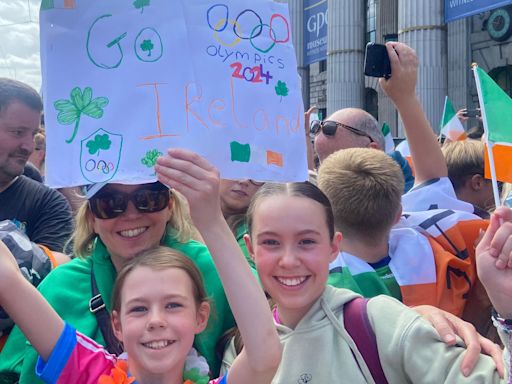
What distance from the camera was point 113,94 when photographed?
5.97 feet

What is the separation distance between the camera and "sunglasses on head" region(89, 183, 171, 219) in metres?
2.26

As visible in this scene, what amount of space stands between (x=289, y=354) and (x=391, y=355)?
0.34 metres

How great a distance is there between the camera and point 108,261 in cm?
247

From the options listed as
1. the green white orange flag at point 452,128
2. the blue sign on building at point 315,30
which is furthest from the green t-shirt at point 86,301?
the blue sign on building at point 315,30

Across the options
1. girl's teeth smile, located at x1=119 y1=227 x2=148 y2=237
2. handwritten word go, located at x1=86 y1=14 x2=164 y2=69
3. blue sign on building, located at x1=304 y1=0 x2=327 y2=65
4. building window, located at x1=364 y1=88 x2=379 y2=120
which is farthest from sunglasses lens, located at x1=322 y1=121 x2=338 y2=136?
building window, located at x1=364 y1=88 x2=379 y2=120

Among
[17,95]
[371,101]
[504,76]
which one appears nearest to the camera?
[17,95]

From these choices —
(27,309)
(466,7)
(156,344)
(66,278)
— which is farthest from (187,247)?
(466,7)

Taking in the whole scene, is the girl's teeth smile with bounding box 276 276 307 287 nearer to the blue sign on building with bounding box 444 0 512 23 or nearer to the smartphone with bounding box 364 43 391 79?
the smartphone with bounding box 364 43 391 79

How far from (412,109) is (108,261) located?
1.46 meters

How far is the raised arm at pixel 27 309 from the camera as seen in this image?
194 cm

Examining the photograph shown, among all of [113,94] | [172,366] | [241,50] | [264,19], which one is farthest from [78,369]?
[264,19]

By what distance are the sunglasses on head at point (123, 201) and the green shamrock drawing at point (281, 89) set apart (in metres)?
0.63

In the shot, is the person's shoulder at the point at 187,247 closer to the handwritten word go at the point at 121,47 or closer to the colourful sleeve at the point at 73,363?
the colourful sleeve at the point at 73,363

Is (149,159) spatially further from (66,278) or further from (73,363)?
(66,278)
